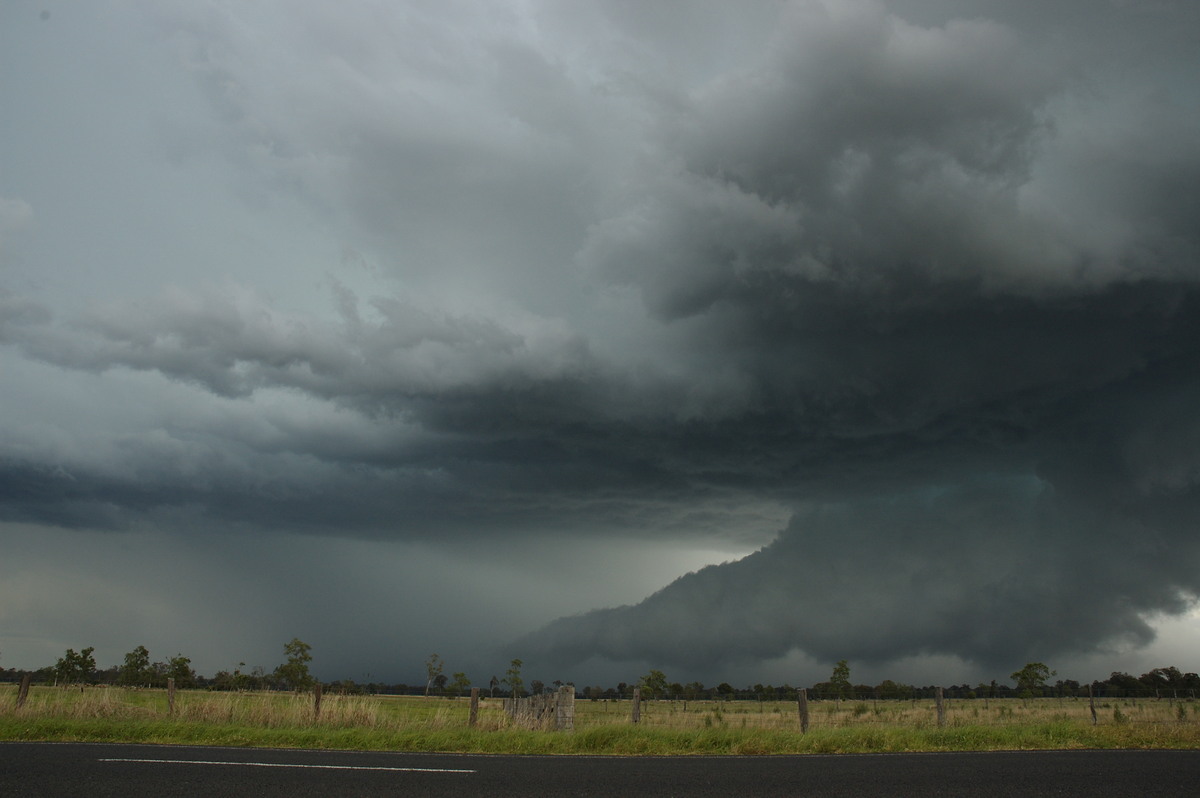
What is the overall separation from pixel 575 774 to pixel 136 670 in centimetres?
11628

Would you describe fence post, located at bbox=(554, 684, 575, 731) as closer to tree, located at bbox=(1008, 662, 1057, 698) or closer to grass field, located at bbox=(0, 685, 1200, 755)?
grass field, located at bbox=(0, 685, 1200, 755)

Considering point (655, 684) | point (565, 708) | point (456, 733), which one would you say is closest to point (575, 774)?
point (456, 733)

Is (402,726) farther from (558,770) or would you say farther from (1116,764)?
(1116,764)

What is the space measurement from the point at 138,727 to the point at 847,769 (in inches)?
843

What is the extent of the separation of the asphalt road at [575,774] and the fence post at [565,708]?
796cm

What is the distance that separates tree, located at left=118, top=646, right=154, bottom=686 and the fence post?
10443 centimetres

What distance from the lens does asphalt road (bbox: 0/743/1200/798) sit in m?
10.5

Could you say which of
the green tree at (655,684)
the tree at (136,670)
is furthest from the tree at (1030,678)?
the tree at (136,670)

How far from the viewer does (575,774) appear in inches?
502

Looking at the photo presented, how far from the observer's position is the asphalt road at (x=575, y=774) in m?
10.5

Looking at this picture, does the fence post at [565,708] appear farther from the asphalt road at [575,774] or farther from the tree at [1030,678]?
the tree at [1030,678]

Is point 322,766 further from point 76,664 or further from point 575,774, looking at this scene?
point 76,664

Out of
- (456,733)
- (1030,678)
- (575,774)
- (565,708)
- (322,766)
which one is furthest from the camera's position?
(1030,678)

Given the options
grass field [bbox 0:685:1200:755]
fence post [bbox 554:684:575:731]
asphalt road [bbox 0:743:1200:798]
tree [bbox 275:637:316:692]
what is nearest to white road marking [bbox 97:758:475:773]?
asphalt road [bbox 0:743:1200:798]
